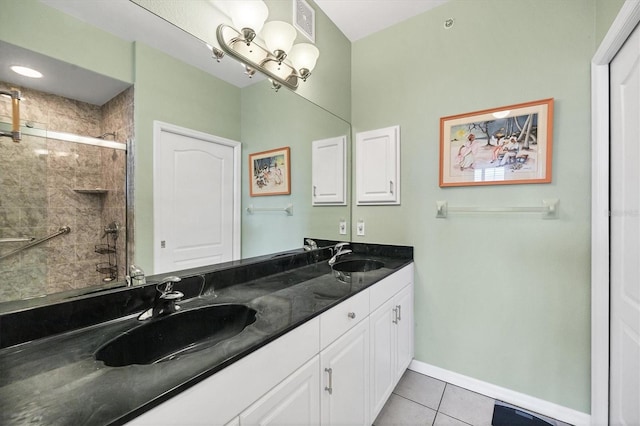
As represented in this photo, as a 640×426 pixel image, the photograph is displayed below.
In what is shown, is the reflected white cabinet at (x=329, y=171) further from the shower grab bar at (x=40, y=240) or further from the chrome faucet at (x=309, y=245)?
the shower grab bar at (x=40, y=240)

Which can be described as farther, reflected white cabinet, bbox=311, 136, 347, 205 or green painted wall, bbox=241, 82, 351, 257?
reflected white cabinet, bbox=311, 136, 347, 205

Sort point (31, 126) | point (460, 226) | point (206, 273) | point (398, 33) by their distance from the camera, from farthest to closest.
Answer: point (398, 33) → point (460, 226) → point (206, 273) → point (31, 126)

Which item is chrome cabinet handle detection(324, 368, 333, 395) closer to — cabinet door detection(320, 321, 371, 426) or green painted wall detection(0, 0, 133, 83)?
cabinet door detection(320, 321, 371, 426)

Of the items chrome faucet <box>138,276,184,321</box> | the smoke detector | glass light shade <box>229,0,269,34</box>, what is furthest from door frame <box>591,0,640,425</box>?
chrome faucet <box>138,276,184,321</box>

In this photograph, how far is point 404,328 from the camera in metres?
1.91

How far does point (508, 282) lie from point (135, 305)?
208 centimetres

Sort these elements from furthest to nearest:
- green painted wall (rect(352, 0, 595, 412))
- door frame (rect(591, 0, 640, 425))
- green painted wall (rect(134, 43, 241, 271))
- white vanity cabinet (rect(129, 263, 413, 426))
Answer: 1. green painted wall (rect(352, 0, 595, 412))
2. door frame (rect(591, 0, 640, 425))
3. green painted wall (rect(134, 43, 241, 271))
4. white vanity cabinet (rect(129, 263, 413, 426))

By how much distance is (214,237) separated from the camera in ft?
4.26

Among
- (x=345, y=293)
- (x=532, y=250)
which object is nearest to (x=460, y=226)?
(x=532, y=250)

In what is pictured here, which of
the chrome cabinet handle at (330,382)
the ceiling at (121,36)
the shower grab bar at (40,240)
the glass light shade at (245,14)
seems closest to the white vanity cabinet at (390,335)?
the chrome cabinet handle at (330,382)

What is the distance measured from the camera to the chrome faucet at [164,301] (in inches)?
37.9

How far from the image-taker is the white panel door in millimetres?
1155

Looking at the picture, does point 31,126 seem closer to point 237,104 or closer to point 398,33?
point 237,104

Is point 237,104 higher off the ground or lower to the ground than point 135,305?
higher
